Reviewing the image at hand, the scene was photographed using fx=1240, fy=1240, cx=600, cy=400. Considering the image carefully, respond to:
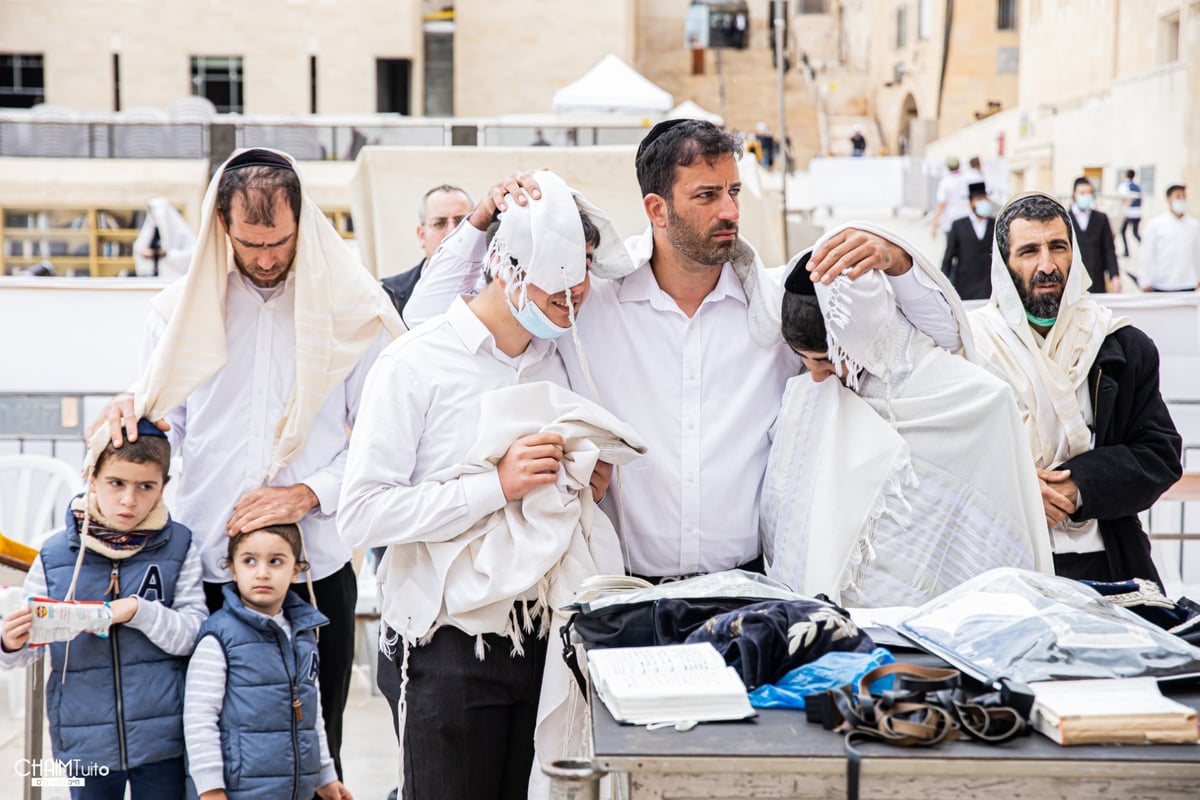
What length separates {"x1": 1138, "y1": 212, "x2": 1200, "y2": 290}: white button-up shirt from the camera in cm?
1362

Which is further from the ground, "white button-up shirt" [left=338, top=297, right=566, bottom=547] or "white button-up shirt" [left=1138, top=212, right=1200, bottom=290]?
"white button-up shirt" [left=1138, top=212, right=1200, bottom=290]

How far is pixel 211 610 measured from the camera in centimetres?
337

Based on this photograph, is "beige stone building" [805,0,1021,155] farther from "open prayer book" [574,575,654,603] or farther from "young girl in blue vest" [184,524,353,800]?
"open prayer book" [574,575,654,603]

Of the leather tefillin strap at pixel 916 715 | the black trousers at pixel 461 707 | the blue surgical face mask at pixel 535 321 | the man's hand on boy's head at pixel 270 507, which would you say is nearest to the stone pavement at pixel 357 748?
the man's hand on boy's head at pixel 270 507

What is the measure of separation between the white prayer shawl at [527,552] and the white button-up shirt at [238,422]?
0.78 meters

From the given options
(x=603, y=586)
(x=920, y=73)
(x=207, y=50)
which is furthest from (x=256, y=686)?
(x=920, y=73)

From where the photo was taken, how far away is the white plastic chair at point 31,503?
16.5 feet

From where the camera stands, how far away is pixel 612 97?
21.0 m

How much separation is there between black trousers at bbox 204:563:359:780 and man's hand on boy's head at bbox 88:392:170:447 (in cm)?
50

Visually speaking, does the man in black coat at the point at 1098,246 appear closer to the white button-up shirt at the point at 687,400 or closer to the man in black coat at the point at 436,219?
the man in black coat at the point at 436,219

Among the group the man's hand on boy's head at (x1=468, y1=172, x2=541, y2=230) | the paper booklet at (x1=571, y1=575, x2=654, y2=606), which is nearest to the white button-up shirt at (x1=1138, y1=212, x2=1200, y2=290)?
the man's hand on boy's head at (x1=468, y1=172, x2=541, y2=230)

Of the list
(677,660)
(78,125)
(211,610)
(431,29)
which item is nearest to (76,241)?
(78,125)

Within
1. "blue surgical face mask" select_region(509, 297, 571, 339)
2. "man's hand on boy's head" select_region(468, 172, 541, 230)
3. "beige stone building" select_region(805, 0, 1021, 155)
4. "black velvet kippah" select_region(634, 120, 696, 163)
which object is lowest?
"blue surgical face mask" select_region(509, 297, 571, 339)

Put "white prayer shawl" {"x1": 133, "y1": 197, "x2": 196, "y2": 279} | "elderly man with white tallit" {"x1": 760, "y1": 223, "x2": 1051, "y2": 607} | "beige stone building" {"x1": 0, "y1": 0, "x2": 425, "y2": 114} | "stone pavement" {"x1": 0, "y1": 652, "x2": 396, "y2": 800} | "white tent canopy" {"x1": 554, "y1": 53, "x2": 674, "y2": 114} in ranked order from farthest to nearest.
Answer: "beige stone building" {"x1": 0, "y1": 0, "x2": 425, "y2": 114} → "white tent canopy" {"x1": 554, "y1": 53, "x2": 674, "y2": 114} → "white prayer shawl" {"x1": 133, "y1": 197, "x2": 196, "y2": 279} → "stone pavement" {"x1": 0, "y1": 652, "x2": 396, "y2": 800} → "elderly man with white tallit" {"x1": 760, "y1": 223, "x2": 1051, "y2": 607}
